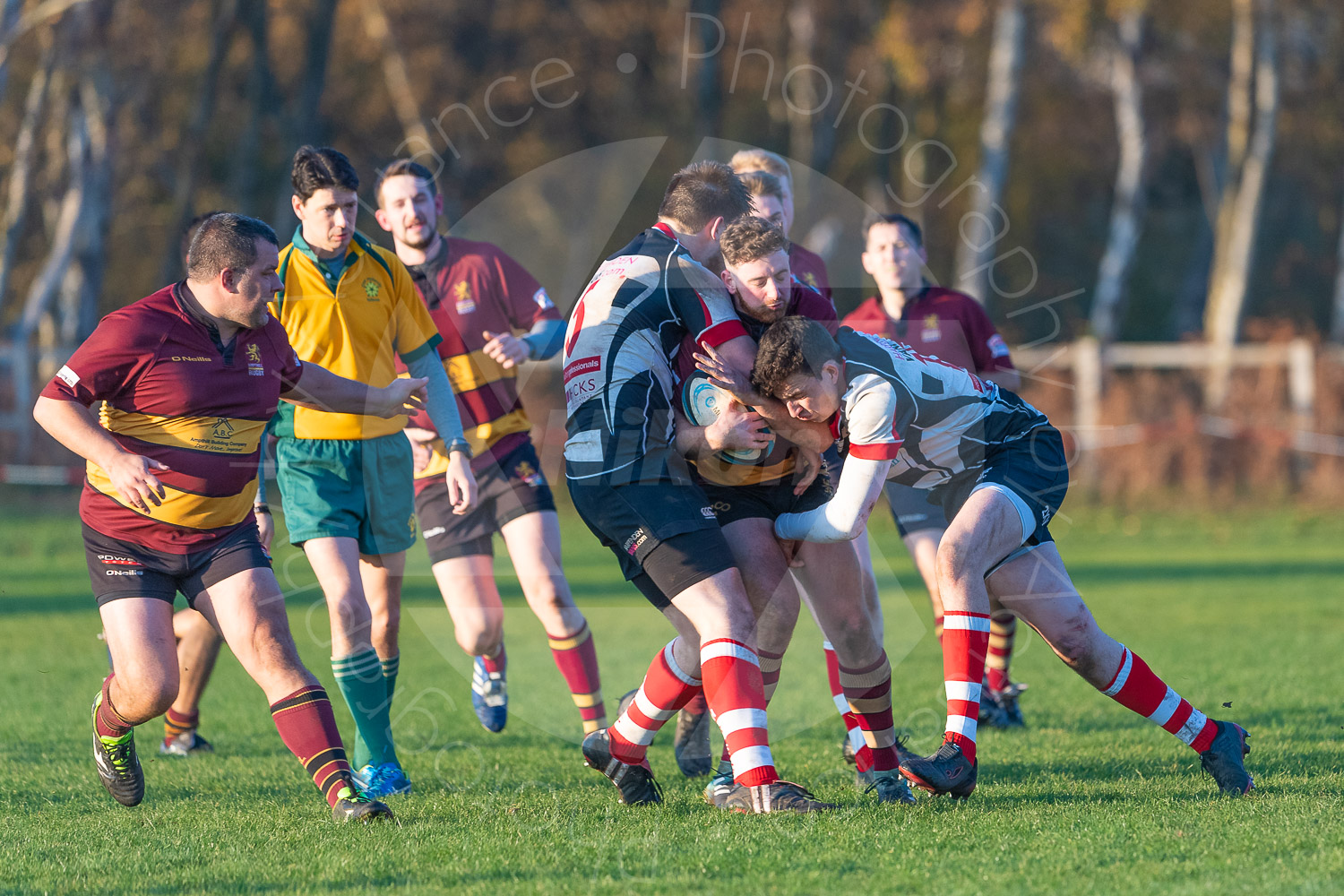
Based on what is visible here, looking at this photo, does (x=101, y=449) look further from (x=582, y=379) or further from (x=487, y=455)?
(x=487, y=455)

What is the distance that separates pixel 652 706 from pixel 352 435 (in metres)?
1.77

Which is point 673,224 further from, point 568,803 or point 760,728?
point 568,803

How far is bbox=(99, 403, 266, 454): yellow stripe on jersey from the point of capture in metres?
4.57

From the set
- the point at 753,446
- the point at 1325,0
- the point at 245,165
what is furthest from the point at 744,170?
the point at 1325,0

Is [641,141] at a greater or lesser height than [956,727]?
greater

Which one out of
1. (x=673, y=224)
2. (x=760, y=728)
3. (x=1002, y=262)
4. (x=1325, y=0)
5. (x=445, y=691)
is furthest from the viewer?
(x=1002, y=262)

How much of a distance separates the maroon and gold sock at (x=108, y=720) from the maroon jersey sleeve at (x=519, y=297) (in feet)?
8.54

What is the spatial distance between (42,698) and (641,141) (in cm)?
2668

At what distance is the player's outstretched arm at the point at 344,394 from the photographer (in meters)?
5.07

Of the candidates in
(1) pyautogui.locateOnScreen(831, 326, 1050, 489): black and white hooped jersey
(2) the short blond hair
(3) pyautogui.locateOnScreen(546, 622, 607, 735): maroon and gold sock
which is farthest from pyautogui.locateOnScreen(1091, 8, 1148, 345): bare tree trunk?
(1) pyautogui.locateOnScreen(831, 326, 1050, 489): black and white hooped jersey

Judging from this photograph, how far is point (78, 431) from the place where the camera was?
430 cm

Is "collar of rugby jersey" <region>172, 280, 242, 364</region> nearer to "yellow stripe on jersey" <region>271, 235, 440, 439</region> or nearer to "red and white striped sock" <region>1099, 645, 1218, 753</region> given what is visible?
"yellow stripe on jersey" <region>271, 235, 440, 439</region>

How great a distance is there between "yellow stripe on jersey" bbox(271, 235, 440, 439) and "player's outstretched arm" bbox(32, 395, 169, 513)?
1180 mm

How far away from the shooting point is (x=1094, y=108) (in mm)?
30375
